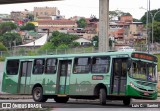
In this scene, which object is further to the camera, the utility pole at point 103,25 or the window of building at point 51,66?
→ the utility pole at point 103,25

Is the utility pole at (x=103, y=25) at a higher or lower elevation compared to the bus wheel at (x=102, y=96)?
higher

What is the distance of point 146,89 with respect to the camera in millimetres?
23797

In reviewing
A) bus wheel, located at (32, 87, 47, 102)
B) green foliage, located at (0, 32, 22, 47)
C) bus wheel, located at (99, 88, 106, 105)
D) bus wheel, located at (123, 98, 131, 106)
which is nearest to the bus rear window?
bus wheel, located at (32, 87, 47, 102)

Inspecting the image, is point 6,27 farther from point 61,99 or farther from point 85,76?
point 85,76

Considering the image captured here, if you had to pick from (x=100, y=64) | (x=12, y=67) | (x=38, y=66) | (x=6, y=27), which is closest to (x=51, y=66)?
(x=38, y=66)

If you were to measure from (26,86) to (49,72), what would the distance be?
6.43 ft

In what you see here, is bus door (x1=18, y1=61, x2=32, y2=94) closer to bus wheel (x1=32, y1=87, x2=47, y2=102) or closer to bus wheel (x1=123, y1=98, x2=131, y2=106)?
bus wheel (x1=32, y1=87, x2=47, y2=102)

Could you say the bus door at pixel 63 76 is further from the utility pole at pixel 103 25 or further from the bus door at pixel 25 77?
the utility pole at pixel 103 25

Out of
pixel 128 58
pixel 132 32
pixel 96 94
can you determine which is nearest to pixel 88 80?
pixel 96 94

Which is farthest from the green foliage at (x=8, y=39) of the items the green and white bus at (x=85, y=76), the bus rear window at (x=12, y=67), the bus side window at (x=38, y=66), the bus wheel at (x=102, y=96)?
the bus wheel at (x=102, y=96)

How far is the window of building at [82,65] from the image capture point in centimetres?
2542

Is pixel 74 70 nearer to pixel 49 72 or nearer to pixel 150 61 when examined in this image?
pixel 49 72

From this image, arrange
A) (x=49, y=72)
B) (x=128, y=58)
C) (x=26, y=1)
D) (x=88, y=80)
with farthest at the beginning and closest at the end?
(x=26, y=1) < (x=49, y=72) < (x=88, y=80) < (x=128, y=58)

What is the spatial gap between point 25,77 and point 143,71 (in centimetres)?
768
